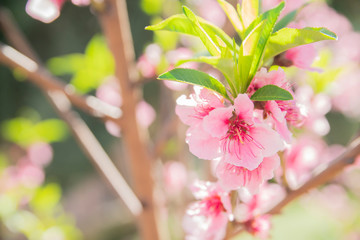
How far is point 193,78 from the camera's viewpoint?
0.44 meters

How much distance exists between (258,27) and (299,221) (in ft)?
16.0

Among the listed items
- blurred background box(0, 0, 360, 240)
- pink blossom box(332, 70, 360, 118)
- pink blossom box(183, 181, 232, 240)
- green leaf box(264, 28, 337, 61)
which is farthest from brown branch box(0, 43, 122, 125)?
blurred background box(0, 0, 360, 240)

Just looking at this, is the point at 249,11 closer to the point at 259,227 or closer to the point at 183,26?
the point at 183,26

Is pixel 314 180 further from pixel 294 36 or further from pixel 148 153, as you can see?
pixel 148 153

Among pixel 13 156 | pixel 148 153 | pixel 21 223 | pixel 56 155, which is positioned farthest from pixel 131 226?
pixel 148 153

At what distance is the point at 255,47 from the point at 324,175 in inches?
10.9

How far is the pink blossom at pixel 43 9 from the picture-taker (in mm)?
697

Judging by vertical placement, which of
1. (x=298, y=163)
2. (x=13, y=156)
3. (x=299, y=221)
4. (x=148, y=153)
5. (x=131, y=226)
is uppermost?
(x=13, y=156)

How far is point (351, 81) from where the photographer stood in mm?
2299

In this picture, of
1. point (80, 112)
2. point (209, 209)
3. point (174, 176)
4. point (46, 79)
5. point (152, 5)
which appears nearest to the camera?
point (209, 209)

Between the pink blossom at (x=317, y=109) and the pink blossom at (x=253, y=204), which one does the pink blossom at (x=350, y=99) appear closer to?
the pink blossom at (x=317, y=109)

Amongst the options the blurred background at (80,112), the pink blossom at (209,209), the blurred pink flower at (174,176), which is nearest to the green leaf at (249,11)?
the pink blossom at (209,209)

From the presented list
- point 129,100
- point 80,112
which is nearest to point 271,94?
point 129,100

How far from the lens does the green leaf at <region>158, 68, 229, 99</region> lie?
0.42 meters
